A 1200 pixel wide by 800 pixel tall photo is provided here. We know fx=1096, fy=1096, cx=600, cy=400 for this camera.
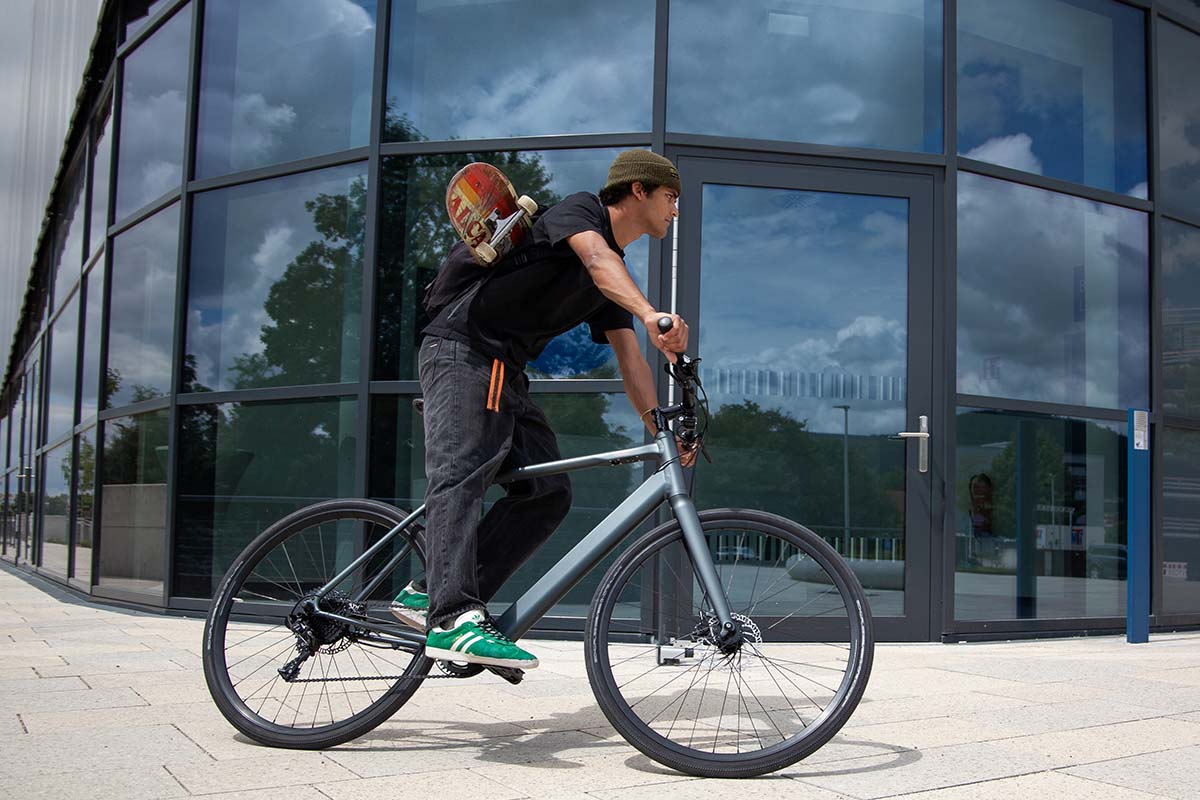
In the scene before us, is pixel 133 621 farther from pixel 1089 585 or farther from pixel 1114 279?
pixel 1114 279

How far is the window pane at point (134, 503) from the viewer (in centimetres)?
741

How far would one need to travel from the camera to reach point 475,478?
3.01 meters

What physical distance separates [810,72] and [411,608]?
4475 mm

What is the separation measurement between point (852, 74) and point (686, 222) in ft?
4.46

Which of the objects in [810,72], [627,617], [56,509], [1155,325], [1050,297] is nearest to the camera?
[627,617]

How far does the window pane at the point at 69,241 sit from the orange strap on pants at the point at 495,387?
8.67 metres

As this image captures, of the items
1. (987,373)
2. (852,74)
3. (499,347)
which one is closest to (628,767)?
(499,347)

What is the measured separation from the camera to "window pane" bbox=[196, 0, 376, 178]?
22.5 ft

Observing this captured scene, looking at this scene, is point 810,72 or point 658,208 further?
point 810,72

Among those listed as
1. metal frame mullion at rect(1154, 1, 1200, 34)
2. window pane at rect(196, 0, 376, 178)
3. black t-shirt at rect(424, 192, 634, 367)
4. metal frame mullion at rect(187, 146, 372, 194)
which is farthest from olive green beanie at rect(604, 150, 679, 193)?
metal frame mullion at rect(1154, 1, 1200, 34)

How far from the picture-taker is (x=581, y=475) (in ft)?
19.9

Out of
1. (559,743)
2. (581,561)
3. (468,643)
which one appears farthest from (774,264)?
(468,643)

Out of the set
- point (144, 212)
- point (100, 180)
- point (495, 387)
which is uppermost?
point (100, 180)

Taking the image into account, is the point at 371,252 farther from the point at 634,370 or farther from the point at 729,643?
the point at 729,643
